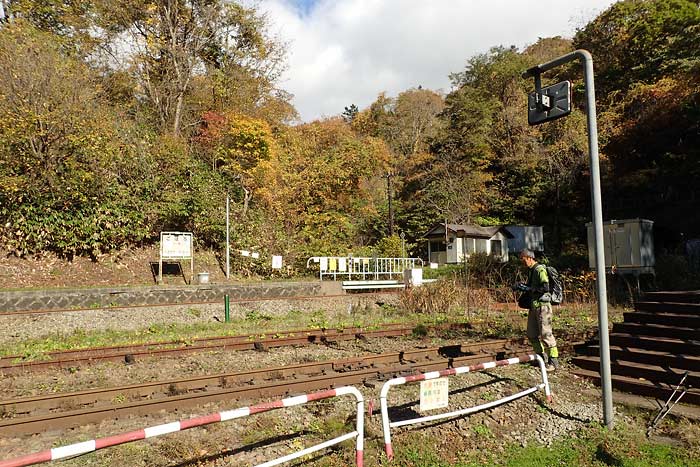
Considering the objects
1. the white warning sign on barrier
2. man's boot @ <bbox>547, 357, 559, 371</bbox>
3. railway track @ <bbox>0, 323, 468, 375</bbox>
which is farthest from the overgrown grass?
railway track @ <bbox>0, 323, 468, 375</bbox>

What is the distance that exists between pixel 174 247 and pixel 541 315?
14832 mm

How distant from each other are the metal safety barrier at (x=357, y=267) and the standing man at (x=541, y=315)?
1270cm

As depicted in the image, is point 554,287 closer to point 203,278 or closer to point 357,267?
point 203,278

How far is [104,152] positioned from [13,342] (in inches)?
378

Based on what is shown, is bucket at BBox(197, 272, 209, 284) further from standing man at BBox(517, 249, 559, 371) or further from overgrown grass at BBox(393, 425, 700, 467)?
overgrown grass at BBox(393, 425, 700, 467)

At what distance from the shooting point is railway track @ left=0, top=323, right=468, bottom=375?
842 centimetres

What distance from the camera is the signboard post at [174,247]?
18.0m

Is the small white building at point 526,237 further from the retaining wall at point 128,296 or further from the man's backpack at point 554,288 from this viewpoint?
the man's backpack at point 554,288

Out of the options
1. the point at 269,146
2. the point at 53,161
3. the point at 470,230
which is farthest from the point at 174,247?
the point at 470,230

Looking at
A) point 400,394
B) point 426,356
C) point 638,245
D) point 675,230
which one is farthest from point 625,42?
point 400,394

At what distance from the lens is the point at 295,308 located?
15.8 meters

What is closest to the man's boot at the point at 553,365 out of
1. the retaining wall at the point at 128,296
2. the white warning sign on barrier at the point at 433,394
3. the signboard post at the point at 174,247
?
the white warning sign on barrier at the point at 433,394

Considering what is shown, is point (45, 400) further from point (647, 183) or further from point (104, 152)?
point (647, 183)

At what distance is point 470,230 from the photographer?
3219cm
